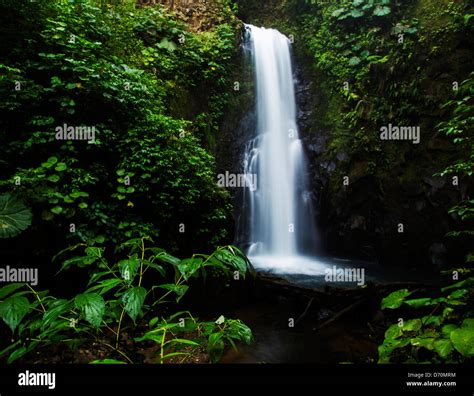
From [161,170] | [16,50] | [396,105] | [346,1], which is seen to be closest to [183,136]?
[161,170]

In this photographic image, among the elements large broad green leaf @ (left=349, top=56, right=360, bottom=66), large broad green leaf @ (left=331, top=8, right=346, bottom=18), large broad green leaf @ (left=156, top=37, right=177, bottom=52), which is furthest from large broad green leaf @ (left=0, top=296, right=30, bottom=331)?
large broad green leaf @ (left=331, top=8, right=346, bottom=18)

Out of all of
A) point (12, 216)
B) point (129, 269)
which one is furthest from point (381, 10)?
point (129, 269)

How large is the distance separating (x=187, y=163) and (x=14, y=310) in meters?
4.32

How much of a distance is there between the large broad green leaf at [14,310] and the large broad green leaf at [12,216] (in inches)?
83.2

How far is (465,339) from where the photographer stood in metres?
1.32

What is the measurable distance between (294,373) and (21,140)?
183 inches

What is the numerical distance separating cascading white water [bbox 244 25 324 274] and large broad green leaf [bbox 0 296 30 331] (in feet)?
26.1

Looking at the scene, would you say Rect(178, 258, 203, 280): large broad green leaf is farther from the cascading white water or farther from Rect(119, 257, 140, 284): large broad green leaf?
the cascading white water

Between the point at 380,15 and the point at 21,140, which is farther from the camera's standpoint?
the point at 380,15

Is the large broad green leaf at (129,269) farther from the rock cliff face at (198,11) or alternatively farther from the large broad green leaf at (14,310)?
the rock cliff face at (198,11)

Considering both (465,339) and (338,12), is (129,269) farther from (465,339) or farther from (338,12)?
(338,12)

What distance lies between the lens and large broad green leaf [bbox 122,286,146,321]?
844mm

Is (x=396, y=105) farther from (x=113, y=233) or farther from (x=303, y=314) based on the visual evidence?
(x=113, y=233)

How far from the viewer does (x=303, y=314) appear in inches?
197
